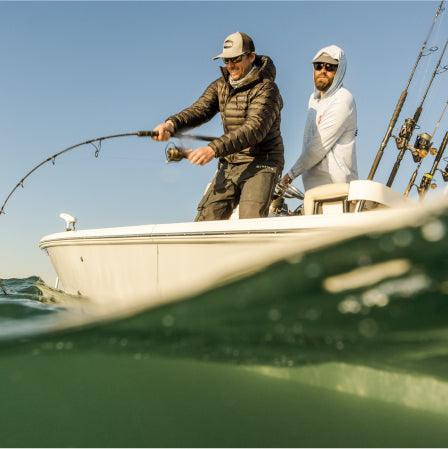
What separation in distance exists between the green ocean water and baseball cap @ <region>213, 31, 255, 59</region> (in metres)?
2.27

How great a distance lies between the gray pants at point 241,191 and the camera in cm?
310

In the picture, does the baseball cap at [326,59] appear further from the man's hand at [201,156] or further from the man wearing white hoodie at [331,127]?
the man's hand at [201,156]

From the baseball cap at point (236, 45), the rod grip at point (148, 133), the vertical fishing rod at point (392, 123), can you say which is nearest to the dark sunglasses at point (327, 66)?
the baseball cap at point (236, 45)

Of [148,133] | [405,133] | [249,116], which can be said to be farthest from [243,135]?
[405,133]

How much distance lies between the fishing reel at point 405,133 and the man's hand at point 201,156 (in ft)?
9.97

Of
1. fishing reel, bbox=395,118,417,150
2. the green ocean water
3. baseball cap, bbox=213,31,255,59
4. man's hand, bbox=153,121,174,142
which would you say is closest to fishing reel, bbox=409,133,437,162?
fishing reel, bbox=395,118,417,150

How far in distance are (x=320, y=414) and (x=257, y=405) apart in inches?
7.9

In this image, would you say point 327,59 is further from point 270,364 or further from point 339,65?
point 270,364

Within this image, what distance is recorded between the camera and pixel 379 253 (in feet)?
3.79

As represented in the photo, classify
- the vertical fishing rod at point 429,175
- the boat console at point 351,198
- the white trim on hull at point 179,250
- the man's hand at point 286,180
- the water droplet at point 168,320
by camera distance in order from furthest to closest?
the vertical fishing rod at point 429,175 → the man's hand at point 286,180 → the boat console at point 351,198 → the water droplet at point 168,320 → the white trim on hull at point 179,250

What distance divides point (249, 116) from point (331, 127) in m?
0.65

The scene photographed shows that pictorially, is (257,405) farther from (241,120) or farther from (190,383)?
(241,120)

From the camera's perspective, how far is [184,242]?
2.99 metres

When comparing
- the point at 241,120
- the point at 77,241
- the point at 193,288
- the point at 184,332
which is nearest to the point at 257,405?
the point at 184,332
